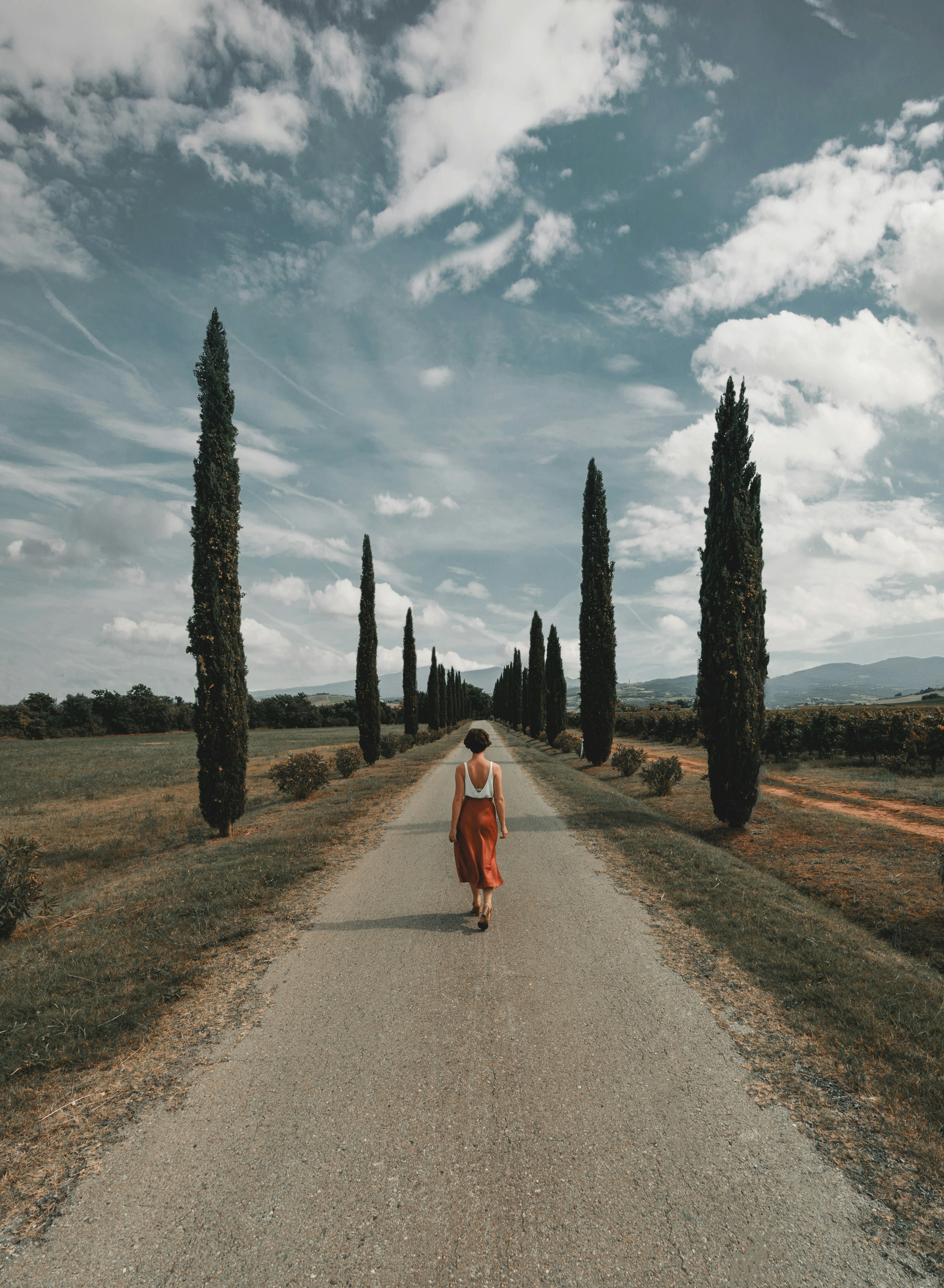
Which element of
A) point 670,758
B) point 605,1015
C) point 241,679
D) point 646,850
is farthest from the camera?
point 670,758

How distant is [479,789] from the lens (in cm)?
646

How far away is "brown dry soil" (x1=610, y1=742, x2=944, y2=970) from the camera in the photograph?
23.9 feet

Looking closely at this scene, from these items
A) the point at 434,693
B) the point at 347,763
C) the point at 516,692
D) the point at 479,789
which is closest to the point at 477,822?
the point at 479,789

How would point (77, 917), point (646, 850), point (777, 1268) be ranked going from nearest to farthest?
1. point (777, 1268)
2. point (77, 917)
3. point (646, 850)

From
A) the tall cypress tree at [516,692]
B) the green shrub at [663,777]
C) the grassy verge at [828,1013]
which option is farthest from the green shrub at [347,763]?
the tall cypress tree at [516,692]

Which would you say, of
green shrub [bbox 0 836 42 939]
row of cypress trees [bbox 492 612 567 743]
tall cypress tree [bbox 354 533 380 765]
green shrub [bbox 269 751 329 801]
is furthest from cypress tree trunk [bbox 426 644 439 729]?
green shrub [bbox 0 836 42 939]

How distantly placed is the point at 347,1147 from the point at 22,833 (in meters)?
17.1

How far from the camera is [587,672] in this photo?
86.7 ft

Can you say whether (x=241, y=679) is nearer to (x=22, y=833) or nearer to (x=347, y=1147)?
(x=22, y=833)

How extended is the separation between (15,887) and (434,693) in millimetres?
51383

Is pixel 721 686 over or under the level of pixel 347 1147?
over

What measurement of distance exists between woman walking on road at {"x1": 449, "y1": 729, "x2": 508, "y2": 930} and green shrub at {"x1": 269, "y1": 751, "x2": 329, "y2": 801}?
472 inches

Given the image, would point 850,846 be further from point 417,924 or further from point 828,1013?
point 417,924

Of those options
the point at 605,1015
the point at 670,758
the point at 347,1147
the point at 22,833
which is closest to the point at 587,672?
the point at 670,758
